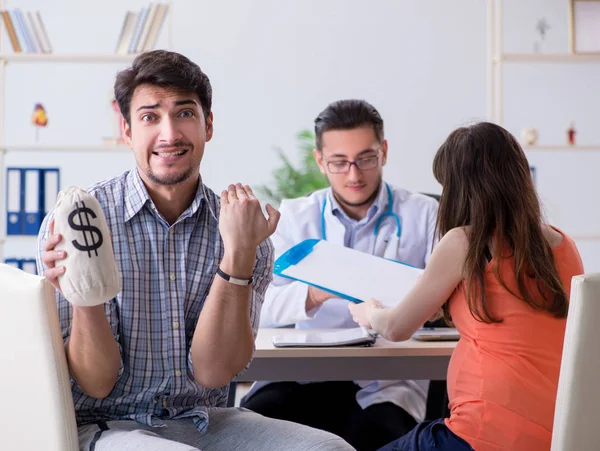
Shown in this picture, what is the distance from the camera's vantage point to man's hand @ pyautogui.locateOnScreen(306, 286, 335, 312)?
2.25 m

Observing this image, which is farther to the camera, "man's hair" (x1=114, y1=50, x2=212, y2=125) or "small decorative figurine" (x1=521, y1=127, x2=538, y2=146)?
"small decorative figurine" (x1=521, y1=127, x2=538, y2=146)

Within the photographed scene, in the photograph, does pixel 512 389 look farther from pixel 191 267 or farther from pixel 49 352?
pixel 49 352

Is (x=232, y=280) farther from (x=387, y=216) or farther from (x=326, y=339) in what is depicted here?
(x=387, y=216)

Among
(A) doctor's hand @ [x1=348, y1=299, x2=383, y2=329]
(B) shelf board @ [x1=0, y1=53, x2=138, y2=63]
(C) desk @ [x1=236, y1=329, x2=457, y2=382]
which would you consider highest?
(B) shelf board @ [x1=0, y1=53, x2=138, y2=63]

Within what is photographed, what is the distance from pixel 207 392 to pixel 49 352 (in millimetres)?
436

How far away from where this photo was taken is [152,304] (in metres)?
1.54

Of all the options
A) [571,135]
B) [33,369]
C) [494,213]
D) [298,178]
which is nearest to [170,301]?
[33,369]

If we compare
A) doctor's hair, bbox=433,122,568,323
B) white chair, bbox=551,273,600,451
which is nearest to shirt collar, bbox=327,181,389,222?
doctor's hair, bbox=433,122,568,323

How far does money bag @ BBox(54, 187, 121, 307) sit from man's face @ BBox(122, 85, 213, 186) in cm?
36

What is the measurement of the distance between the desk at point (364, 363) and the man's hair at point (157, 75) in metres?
0.65

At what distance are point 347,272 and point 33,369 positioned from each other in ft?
3.16

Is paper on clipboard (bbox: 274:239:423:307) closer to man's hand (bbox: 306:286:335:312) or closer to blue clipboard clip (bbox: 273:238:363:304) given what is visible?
blue clipboard clip (bbox: 273:238:363:304)

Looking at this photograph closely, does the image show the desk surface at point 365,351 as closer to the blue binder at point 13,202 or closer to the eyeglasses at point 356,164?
the eyeglasses at point 356,164

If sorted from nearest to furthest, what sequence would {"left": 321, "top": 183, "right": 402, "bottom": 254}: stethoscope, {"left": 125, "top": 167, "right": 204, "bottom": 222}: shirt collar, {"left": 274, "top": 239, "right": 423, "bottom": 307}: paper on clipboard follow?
{"left": 125, "top": 167, "right": 204, "bottom": 222}: shirt collar
{"left": 274, "top": 239, "right": 423, "bottom": 307}: paper on clipboard
{"left": 321, "top": 183, "right": 402, "bottom": 254}: stethoscope
